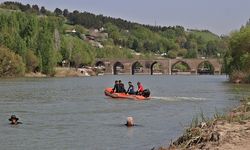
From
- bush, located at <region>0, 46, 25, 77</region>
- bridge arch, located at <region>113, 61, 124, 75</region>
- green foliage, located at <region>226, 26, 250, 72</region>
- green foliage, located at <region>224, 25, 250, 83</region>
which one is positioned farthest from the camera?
bridge arch, located at <region>113, 61, 124, 75</region>

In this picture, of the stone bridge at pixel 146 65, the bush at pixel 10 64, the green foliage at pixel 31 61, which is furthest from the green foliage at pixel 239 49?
the stone bridge at pixel 146 65

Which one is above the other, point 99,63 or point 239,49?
point 239,49

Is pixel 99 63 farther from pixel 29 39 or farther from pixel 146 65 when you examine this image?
pixel 29 39

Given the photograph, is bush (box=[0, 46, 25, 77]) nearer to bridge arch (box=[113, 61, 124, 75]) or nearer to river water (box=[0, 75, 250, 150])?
river water (box=[0, 75, 250, 150])

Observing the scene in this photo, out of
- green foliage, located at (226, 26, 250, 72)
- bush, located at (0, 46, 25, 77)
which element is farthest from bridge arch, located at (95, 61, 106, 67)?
green foliage, located at (226, 26, 250, 72)

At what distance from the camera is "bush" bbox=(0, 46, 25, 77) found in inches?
4075

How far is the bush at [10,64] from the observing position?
103500 mm

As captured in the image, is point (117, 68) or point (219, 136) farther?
point (117, 68)

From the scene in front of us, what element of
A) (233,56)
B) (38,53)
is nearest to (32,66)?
(38,53)

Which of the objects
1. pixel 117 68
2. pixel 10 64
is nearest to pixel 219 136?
pixel 10 64

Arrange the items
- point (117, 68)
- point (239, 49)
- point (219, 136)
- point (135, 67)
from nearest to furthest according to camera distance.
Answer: point (219, 136) < point (239, 49) < point (135, 67) < point (117, 68)

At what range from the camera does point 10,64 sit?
104 metres

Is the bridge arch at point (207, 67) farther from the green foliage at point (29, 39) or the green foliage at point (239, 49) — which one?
the green foliage at point (239, 49)

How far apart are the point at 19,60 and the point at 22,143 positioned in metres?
86.9
